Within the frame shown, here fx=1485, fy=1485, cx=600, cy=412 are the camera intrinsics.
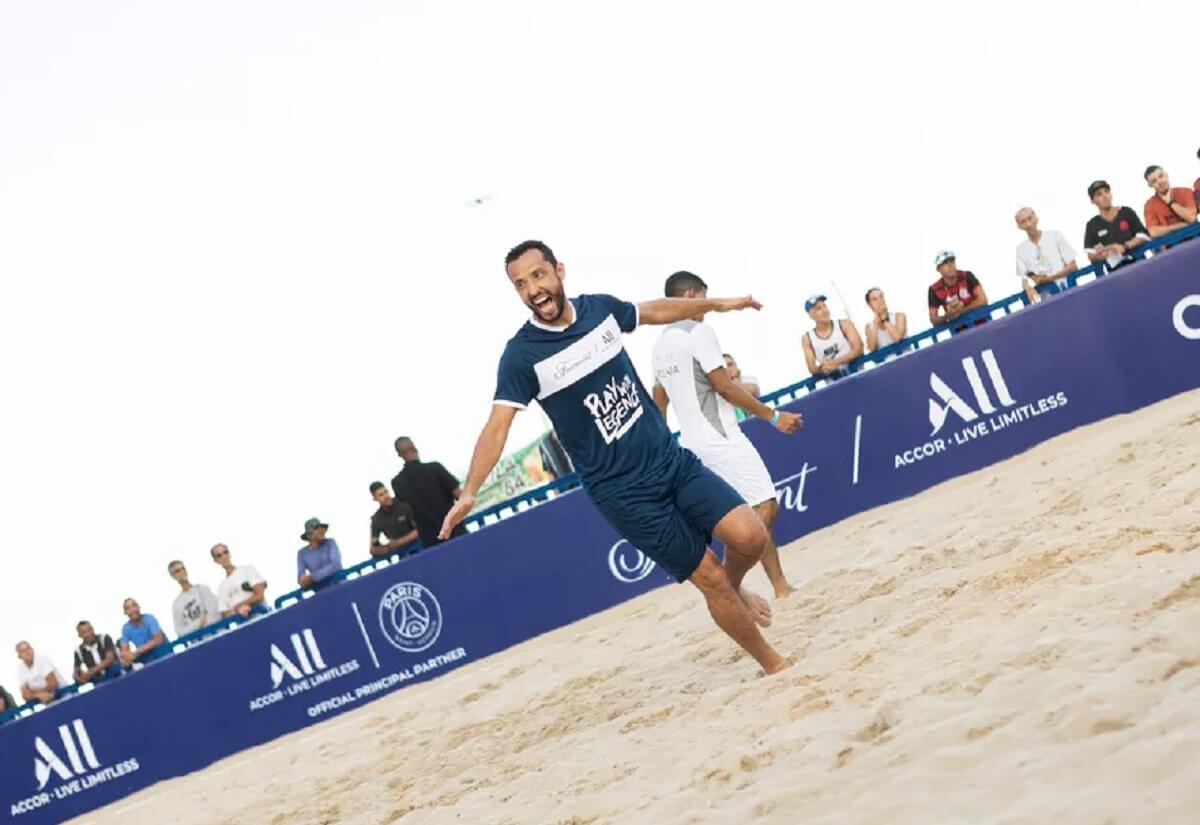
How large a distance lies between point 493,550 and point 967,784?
341 inches

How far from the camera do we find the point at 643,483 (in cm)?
612

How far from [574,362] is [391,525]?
6805mm

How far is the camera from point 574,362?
6.00 metres

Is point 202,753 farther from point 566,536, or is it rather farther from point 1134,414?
point 1134,414

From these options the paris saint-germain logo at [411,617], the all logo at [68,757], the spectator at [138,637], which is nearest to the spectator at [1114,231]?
the paris saint-germain logo at [411,617]

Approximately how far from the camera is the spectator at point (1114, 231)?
37.2 ft

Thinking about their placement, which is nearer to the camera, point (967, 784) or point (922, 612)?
point (967, 784)

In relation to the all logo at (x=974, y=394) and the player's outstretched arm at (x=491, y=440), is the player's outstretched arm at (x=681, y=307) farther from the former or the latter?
the all logo at (x=974, y=394)

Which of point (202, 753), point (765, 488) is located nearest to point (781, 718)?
point (765, 488)

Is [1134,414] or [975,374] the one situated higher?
[975,374]

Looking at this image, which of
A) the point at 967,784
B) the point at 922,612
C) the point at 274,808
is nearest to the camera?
the point at 967,784

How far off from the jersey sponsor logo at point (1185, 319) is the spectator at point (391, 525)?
624 centimetres

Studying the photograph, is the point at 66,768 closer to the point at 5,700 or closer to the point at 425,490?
the point at 5,700

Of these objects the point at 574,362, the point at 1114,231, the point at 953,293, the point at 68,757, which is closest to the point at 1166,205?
the point at 1114,231
